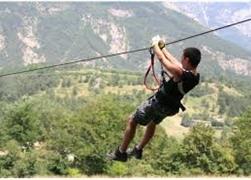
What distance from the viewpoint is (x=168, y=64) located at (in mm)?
7984

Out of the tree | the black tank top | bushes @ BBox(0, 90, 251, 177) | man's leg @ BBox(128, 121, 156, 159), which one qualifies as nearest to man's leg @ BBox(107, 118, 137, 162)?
man's leg @ BBox(128, 121, 156, 159)

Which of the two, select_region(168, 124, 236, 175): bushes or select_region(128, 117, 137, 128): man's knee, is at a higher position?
select_region(128, 117, 137, 128): man's knee

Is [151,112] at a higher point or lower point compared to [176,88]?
lower

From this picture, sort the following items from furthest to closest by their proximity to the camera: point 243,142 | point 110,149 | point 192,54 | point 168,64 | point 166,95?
point 243,142 → point 110,149 → point 166,95 → point 192,54 → point 168,64

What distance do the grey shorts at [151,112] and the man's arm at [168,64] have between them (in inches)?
30.3

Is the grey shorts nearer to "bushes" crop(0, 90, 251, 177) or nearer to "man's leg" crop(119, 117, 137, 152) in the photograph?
"man's leg" crop(119, 117, 137, 152)

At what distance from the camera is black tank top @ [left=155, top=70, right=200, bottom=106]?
8336 millimetres

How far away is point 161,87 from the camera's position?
8711 mm

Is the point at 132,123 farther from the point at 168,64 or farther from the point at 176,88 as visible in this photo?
the point at 168,64

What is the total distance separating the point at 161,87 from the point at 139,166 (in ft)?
173

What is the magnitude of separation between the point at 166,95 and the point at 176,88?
22cm

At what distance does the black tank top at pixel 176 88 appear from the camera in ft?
27.3

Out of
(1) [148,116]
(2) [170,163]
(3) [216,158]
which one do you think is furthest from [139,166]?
(1) [148,116]

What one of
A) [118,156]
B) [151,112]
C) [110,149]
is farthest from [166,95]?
[110,149]
